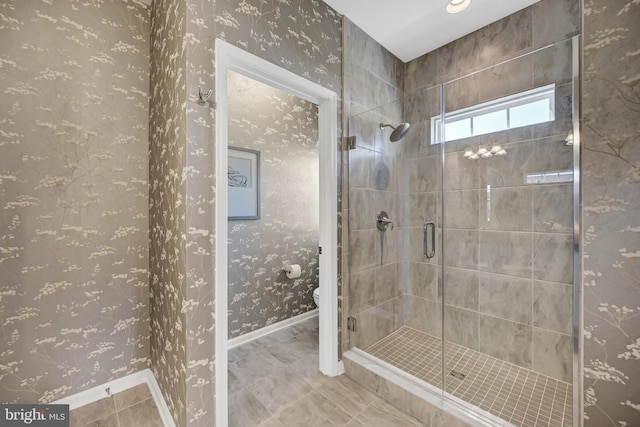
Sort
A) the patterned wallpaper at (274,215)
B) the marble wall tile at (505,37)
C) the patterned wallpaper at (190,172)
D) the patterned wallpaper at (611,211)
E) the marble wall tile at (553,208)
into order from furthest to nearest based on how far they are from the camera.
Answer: the patterned wallpaper at (274,215) → the marble wall tile at (505,37) → the marble wall tile at (553,208) → the patterned wallpaper at (190,172) → the patterned wallpaper at (611,211)

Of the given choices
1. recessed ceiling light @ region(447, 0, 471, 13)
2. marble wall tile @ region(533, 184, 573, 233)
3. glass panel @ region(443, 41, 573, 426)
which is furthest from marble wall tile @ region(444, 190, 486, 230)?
recessed ceiling light @ region(447, 0, 471, 13)

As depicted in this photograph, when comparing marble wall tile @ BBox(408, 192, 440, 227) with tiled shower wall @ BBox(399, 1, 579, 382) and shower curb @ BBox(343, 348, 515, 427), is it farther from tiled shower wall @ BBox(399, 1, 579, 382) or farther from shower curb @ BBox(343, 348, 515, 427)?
shower curb @ BBox(343, 348, 515, 427)

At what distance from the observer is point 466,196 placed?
2203 mm

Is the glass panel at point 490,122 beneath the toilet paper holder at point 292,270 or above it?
above

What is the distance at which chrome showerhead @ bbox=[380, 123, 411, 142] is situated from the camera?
2.26 meters

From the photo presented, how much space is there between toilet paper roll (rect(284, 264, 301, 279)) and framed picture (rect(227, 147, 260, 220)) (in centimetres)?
64

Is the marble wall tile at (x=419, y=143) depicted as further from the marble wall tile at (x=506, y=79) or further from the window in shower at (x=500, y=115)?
the marble wall tile at (x=506, y=79)

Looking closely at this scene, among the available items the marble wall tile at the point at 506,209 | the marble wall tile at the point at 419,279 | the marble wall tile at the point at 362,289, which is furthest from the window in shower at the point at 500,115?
the marble wall tile at the point at 362,289

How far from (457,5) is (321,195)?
176 cm

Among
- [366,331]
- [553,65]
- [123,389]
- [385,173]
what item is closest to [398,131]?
[385,173]

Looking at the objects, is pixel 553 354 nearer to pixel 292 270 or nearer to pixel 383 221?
pixel 383 221

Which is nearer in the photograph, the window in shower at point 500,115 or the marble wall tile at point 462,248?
the window in shower at point 500,115

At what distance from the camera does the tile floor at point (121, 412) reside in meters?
1.53

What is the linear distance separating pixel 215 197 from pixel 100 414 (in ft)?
5.13
